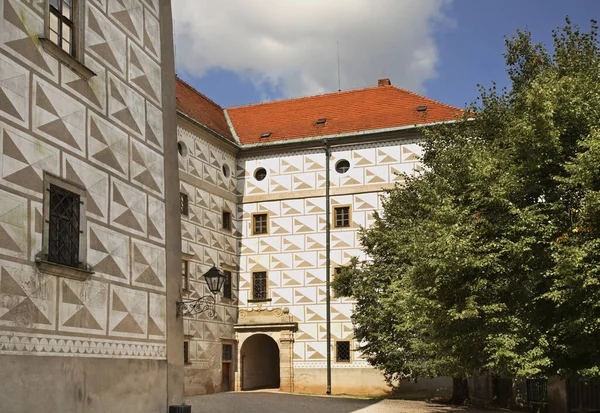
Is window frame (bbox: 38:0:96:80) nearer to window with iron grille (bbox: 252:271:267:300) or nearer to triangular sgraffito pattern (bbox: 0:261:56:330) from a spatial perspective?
triangular sgraffito pattern (bbox: 0:261:56:330)

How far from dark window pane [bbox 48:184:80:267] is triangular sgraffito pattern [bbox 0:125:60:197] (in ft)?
1.29

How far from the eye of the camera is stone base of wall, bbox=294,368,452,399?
29688mm

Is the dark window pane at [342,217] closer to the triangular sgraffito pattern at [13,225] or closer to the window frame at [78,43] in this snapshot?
→ the window frame at [78,43]

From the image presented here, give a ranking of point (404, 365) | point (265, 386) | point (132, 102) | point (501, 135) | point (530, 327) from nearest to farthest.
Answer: point (132, 102), point (530, 327), point (501, 135), point (404, 365), point (265, 386)

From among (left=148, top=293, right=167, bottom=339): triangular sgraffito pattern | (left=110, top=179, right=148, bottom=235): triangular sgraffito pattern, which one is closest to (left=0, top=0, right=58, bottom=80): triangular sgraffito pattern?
(left=110, top=179, right=148, bottom=235): triangular sgraffito pattern

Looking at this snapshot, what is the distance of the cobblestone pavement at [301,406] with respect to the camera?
2097 centimetres

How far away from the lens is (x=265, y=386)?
35.2 metres

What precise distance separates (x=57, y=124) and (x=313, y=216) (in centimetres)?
2230

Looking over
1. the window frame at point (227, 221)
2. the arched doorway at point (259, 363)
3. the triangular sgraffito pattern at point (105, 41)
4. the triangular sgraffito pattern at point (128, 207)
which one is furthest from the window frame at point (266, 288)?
the triangular sgraffito pattern at point (105, 41)

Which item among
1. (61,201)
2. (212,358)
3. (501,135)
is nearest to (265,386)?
(212,358)

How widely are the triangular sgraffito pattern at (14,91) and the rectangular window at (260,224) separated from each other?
23.4 metres

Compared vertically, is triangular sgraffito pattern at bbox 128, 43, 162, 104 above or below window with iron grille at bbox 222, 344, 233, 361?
above

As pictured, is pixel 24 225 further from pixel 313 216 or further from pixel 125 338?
pixel 313 216

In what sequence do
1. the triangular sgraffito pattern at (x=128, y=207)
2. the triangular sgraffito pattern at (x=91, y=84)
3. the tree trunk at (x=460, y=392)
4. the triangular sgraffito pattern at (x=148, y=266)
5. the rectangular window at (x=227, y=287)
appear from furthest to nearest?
the rectangular window at (x=227, y=287)
the tree trunk at (x=460, y=392)
the triangular sgraffito pattern at (x=148, y=266)
the triangular sgraffito pattern at (x=128, y=207)
the triangular sgraffito pattern at (x=91, y=84)
